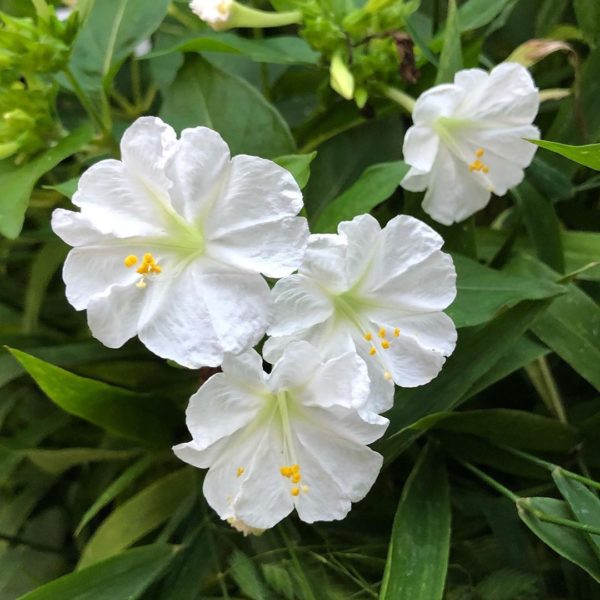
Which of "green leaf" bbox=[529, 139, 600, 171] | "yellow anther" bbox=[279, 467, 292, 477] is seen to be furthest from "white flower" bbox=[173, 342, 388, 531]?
"green leaf" bbox=[529, 139, 600, 171]

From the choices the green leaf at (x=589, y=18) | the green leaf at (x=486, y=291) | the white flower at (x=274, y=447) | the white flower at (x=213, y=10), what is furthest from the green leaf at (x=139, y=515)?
the green leaf at (x=589, y=18)

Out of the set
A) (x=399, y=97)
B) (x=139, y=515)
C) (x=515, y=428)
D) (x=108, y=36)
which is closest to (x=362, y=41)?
(x=399, y=97)

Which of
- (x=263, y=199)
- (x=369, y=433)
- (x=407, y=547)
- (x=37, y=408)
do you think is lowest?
(x=37, y=408)

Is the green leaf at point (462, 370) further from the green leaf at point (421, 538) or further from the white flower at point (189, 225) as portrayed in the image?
the white flower at point (189, 225)

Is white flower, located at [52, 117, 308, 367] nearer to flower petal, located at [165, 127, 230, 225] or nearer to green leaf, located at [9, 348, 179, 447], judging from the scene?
flower petal, located at [165, 127, 230, 225]

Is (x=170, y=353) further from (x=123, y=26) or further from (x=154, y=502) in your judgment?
(x=123, y=26)

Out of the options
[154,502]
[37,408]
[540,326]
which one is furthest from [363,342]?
[37,408]
